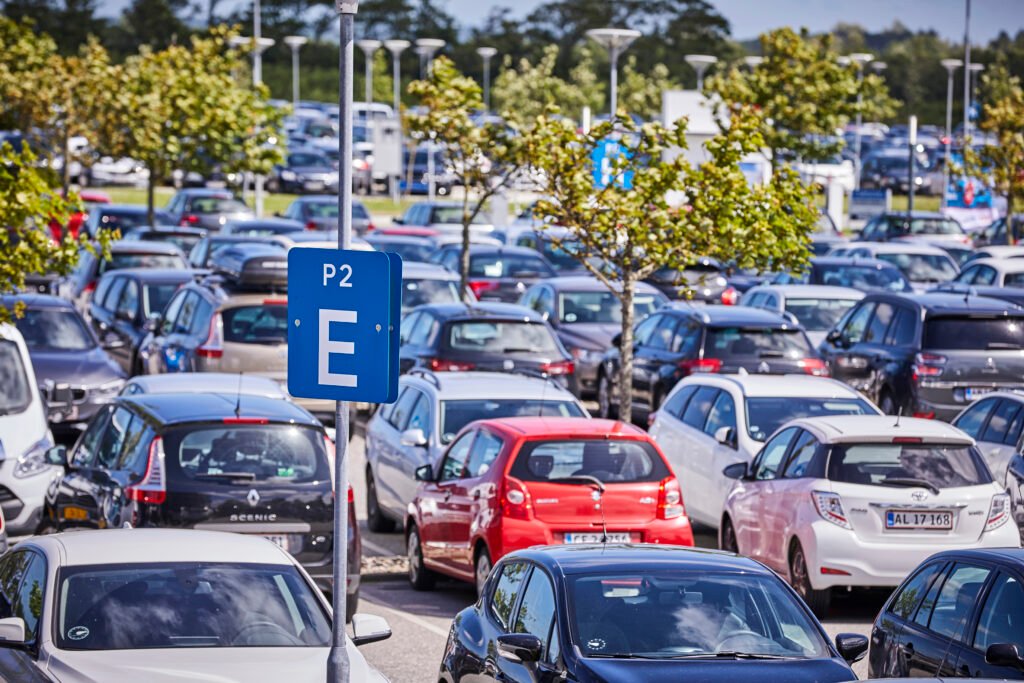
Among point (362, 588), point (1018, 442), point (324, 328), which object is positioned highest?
point (324, 328)

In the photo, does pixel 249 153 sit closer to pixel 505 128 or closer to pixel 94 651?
pixel 505 128

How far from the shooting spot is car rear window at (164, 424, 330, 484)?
536 inches

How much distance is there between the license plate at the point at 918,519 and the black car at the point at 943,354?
791 cm

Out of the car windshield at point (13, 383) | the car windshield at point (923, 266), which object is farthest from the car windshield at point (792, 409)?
the car windshield at point (923, 266)

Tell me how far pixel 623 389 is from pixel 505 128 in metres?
9.78

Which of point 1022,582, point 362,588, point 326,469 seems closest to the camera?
point 1022,582

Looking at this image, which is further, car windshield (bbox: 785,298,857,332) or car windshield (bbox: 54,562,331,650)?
car windshield (bbox: 785,298,857,332)

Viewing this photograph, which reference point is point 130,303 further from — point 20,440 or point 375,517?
point 20,440

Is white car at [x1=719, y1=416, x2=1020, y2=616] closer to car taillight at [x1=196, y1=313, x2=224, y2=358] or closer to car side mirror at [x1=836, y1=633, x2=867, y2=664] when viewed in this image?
car side mirror at [x1=836, y1=633, x2=867, y2=664]

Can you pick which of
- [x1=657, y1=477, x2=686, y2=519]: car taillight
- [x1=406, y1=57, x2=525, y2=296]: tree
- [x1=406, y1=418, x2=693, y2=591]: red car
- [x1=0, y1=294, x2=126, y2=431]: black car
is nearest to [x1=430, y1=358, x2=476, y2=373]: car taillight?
[x1=0, y1=294, x2=126, y2=431]: black car

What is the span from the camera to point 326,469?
13828 mm

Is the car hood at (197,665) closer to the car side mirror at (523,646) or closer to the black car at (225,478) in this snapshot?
the car side mirror at (523,646)

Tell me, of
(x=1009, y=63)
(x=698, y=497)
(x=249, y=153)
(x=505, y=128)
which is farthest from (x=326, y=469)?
(x=1009, y=63)

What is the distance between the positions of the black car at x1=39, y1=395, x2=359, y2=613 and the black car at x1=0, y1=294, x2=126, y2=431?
7.08 meters
